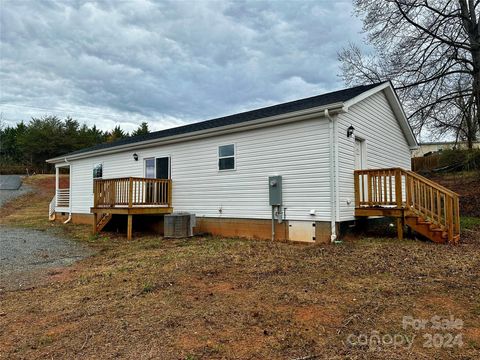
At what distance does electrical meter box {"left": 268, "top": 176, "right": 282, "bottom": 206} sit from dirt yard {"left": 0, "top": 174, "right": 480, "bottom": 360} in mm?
1846

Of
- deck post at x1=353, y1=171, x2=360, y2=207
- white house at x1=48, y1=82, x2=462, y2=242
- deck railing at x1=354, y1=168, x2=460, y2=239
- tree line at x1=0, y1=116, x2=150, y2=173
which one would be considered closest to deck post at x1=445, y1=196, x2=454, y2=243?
deck railing at x1=354, y1=168, x2=460, y2=239

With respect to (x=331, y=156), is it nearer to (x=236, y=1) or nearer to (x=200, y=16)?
(x=236, y=1)

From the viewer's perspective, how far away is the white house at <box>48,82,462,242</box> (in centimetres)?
771

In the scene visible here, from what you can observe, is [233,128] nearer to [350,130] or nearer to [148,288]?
[350,130]

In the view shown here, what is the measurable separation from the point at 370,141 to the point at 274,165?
10.4ft

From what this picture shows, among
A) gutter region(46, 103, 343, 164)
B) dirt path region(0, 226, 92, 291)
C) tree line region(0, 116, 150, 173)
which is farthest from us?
tree line region(0, 116, 150, 173)

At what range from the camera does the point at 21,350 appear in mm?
3041

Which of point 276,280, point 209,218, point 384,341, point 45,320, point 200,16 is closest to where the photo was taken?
point 384,341

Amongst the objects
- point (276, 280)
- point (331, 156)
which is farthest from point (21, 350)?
point (331, 156)

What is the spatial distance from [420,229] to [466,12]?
11655mm

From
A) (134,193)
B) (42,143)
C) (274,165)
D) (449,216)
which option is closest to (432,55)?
(449,216)

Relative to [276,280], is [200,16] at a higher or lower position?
higher

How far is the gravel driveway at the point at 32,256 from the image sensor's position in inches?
225

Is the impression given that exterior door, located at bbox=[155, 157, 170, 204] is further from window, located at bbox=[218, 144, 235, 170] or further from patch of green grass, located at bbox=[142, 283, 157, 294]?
patch of green grass, located at bbox=[142, 283, 157, 294]
